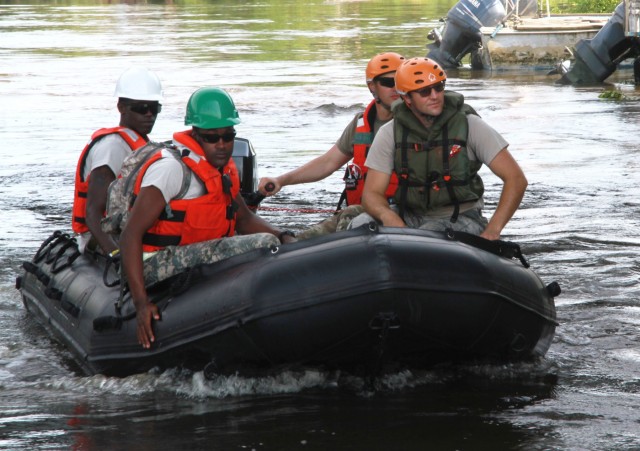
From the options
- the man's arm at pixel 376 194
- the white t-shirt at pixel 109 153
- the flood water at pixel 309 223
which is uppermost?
the white t-shirt at pixel 109 153

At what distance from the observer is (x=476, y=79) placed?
74.9ft

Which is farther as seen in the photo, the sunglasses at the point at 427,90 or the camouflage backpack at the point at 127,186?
the sunglasses at the point at 427,90

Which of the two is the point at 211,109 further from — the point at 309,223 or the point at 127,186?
the point at 309,223

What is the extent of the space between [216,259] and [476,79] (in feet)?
58.7

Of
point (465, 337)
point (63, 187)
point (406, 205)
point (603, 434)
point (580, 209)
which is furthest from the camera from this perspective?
point (63, 187)

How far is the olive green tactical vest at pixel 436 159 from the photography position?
587cm

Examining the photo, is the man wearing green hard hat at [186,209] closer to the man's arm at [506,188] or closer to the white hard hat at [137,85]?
the white hard hat at [137,85]

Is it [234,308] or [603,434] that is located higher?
[234,308]

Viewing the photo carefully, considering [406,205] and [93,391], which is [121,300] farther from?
[406,205]

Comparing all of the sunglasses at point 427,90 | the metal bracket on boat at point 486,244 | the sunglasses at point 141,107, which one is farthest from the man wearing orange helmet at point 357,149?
the metal bracket on boat at point 486,244

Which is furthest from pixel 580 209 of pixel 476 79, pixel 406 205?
pixel 476 79

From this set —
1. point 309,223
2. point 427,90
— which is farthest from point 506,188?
point 309,223

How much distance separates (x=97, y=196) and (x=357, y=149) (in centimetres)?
151

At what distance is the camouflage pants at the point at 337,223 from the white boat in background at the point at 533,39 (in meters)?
14.0
